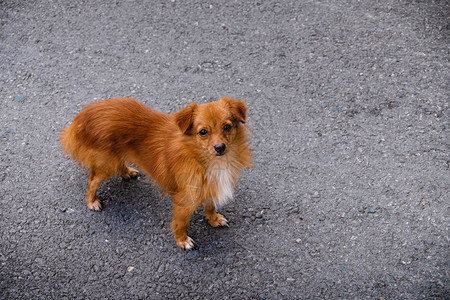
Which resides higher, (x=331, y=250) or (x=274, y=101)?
(x=274, y=101)

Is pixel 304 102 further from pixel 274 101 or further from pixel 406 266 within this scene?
pixel 406 266

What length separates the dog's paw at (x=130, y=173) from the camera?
387cm

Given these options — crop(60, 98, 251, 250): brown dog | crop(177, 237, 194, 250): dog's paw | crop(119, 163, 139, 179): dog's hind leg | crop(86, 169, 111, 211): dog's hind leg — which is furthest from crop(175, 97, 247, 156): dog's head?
crop(119, 163, 139, 179): dog's hind leg

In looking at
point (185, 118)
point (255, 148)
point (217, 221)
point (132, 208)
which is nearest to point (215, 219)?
point (217, 221)

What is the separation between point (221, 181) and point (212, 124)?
473mm

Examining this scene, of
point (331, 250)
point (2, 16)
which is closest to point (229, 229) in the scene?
point (331, 250)

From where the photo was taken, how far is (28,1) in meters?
5.56

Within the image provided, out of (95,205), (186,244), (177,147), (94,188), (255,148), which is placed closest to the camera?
(177,147)

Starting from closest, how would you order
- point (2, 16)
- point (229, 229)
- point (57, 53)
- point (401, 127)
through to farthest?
point (229, 229), point (401, 127), point (57, 53), point (2, 16)

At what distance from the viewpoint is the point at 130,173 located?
153 inches

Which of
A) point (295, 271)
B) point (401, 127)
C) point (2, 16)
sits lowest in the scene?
point (295, 271)

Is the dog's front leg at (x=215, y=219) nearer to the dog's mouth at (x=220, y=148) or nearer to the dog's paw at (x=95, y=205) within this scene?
the dog's mouth at (x=220, y=148)

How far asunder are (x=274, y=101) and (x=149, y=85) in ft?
4.49

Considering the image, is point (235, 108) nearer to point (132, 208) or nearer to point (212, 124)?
point (212, 124)
